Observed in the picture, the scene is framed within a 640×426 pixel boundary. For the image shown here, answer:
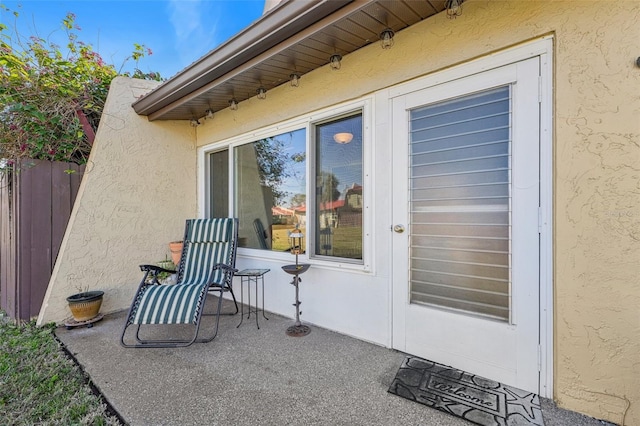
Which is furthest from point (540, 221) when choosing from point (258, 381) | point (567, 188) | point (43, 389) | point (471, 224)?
point (43, 389)

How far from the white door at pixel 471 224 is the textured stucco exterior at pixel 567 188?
5.6 inches

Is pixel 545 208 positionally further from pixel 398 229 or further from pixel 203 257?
pixel 203 257

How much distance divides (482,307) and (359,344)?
116 cm

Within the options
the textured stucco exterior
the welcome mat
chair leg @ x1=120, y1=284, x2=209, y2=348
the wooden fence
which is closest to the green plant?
the wooden fence

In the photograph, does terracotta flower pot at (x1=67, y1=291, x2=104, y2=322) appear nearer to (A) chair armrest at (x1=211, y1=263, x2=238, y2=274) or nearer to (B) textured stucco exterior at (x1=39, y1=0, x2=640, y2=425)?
(B) textured stucco exterior at (x1=39, y1=0, x2=640, y2=425)

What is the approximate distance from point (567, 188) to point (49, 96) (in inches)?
217

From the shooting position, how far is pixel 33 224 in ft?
11.8

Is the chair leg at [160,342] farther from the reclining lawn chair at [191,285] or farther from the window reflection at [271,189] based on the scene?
the window reflection at [271,189]

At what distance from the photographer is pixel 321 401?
2020 millimetres

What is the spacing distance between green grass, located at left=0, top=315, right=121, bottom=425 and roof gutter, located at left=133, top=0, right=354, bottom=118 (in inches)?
116

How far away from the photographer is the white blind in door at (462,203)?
219cm

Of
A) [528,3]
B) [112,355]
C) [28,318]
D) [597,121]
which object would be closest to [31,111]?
[28,318]

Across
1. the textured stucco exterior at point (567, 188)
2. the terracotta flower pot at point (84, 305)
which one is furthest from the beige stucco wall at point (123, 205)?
the terracotta flower pot at point (84, 305)

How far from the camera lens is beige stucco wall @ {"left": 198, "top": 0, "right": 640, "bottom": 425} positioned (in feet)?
5.64
